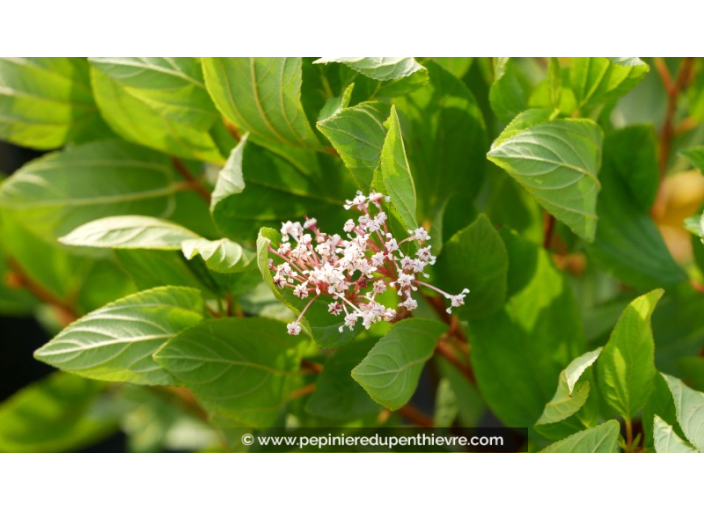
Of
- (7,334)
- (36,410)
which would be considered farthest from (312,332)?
(7,334)

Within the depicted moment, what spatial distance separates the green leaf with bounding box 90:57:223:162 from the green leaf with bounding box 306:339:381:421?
101 millimetres

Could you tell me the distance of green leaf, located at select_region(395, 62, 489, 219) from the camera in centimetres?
29

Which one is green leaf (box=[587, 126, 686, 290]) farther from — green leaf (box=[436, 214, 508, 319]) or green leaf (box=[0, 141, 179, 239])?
green leaf (box=[0, 141, 179, 239])

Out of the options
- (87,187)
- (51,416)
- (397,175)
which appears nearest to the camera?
(397,175)

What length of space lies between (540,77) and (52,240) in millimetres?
235

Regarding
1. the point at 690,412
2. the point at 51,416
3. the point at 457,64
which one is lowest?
the point at 51,416

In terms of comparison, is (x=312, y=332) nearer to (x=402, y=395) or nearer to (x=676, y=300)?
(x=402, y=395)

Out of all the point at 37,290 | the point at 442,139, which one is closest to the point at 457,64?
the point at 442,139

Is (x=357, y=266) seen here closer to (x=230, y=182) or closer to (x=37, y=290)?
(x=230, y=182)

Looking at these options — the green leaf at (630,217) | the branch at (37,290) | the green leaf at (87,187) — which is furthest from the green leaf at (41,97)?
A: the green leaf at (630,217)

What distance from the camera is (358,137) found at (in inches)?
9.5

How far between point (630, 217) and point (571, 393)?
10 cm

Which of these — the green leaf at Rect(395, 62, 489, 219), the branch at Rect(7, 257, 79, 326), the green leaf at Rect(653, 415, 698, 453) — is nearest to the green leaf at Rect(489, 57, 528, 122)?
the green leaf at Rect(395, 62, 489, 219)

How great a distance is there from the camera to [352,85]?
25 centimetres
